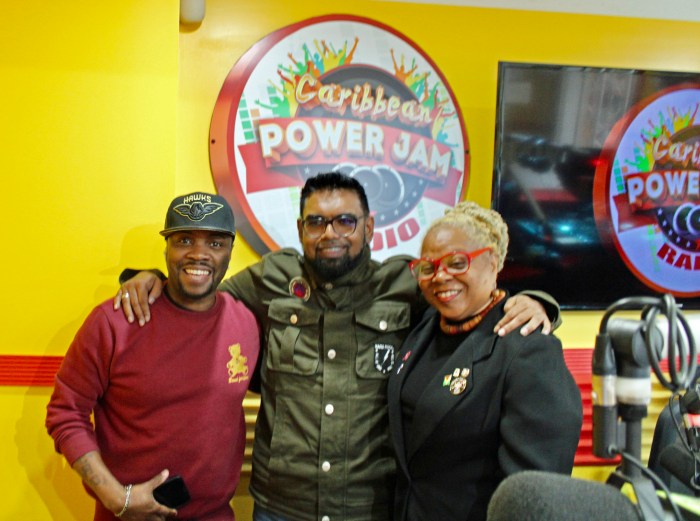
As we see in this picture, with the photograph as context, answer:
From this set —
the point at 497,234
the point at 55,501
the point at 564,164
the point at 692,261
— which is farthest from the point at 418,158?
the point at 55,501

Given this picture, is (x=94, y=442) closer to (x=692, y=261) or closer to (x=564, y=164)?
(x=564, y=164)

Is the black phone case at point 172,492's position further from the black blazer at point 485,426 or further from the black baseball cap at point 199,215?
the black baseball cap at point 199,215

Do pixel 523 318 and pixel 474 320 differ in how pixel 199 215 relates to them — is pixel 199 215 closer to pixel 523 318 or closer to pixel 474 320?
pixel 474 320

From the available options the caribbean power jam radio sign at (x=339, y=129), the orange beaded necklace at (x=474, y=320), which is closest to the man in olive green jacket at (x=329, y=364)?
the orange beaded necklace at (x=474, y=320)

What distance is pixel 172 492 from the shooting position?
2.01 metres

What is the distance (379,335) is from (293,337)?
0.28 m

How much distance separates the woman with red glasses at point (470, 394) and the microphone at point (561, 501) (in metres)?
0.80

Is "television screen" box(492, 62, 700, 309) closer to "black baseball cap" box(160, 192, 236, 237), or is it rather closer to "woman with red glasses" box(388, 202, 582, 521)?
"woman with red glasses" box(388, 202, 582, 521)

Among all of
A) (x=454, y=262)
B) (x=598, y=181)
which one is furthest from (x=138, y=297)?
(x=598, y=181)

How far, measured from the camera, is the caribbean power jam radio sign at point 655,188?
10.5 feet

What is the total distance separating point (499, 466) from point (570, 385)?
0.28 metres

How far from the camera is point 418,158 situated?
123 inches

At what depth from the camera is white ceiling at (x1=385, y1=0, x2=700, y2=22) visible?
3.20 meters

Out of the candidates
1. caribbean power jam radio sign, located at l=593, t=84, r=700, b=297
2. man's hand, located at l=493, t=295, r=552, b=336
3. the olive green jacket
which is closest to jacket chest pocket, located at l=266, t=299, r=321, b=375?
the olive green jacket
